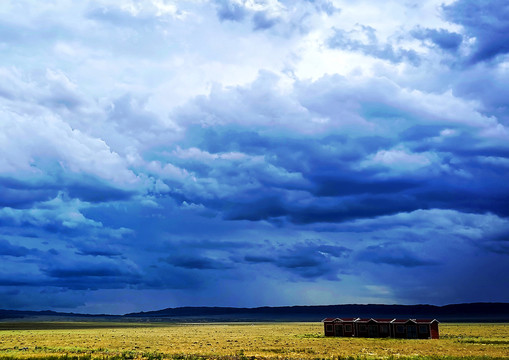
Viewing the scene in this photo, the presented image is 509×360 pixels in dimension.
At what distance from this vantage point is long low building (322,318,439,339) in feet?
294

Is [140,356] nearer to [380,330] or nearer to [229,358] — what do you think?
[229,358]

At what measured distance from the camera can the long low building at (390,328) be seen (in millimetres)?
89625

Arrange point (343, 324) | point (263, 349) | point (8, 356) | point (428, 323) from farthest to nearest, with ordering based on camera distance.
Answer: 1. point (343, 324)
2. point (428, 323)
3. point (263, 349)
4. point (8, 356)

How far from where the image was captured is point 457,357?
56.7m

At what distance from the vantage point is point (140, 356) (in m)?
60.0

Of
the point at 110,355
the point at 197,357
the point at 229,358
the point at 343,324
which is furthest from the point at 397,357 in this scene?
the point at 343,324

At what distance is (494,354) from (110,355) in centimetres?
4452

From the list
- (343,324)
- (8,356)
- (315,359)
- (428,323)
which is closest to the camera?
(315,359)

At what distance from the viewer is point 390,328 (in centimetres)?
9156

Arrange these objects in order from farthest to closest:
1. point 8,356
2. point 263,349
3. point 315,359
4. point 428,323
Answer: point 428,323, point 263,349, point 8,356, point 315,359

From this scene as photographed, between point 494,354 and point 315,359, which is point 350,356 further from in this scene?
point 494,354

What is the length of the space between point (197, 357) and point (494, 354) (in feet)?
112

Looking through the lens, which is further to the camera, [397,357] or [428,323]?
[428,323]

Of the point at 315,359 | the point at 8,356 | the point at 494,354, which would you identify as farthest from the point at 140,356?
the point at 494,354
